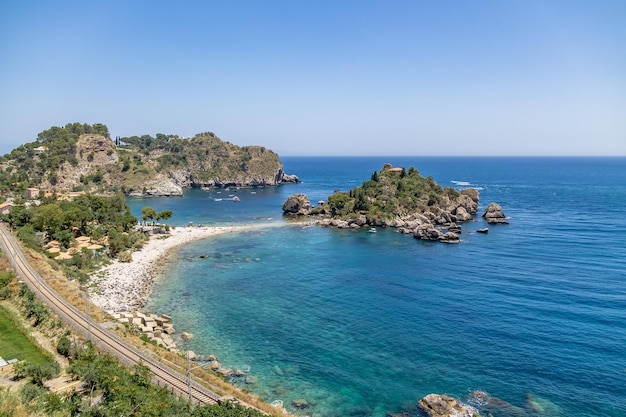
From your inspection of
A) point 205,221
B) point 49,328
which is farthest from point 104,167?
point 49,328

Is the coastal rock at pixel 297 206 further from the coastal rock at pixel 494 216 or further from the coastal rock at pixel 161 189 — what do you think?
the coastal rock at pixel 161 189

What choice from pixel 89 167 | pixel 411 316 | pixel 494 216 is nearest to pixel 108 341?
pixel 411 316

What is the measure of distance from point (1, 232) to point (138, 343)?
2085 inches

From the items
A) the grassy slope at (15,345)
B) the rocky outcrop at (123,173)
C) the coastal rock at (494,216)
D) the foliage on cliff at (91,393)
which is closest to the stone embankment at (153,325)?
Answer: the foliage on cliff at (91,393)

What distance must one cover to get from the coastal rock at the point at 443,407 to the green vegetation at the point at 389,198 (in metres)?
75.5

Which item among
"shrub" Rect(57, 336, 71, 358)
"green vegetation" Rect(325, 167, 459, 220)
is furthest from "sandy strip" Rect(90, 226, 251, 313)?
"green vegetation" Rect(325, 167, 459, 220)

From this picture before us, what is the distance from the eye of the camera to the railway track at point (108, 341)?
30.3 metres

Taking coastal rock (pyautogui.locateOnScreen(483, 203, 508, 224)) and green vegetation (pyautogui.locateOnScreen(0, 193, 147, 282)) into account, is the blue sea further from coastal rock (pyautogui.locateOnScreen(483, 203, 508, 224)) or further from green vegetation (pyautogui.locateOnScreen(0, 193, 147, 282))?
green vegetation (pyautogui.locateOnScreen(0, 193, 147, 282))

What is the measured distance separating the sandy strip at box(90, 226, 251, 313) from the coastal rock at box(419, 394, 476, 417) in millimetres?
37200

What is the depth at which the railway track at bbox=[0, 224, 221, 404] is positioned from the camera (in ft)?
99.3

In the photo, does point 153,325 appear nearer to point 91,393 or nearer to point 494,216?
point 91,393

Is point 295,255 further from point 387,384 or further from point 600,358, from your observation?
point 600,358

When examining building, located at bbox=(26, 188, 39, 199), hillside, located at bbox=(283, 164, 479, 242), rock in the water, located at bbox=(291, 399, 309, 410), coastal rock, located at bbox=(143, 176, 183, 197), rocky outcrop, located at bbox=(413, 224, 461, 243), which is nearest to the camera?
rock in the water, located at bbox=(291, 399, 309, 410)

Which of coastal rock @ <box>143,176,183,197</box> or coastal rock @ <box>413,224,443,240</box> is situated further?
coastal rock @ <box>143,176,183,197</box>
